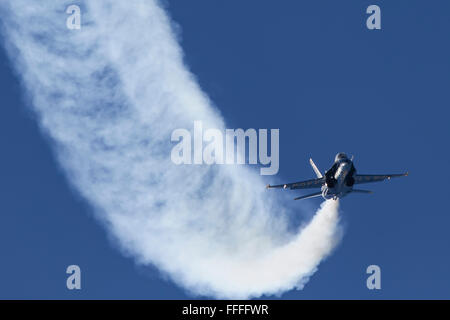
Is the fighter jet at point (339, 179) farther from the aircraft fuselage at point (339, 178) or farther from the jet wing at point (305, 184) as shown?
the jet wing at point (305, 184)

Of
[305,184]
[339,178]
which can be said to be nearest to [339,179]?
[339,178]

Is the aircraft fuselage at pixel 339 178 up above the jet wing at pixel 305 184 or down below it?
below

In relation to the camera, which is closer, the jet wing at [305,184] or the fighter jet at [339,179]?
the fighter jet at [339,179]

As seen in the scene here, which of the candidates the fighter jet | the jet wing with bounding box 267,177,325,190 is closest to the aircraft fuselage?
the fighter jet

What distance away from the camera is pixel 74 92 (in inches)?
7584

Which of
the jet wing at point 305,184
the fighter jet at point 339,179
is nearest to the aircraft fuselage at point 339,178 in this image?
the fighter jet at point 339,179

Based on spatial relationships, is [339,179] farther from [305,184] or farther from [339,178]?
[305,184]

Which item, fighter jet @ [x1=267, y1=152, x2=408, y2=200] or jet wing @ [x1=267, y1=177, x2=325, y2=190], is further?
jet wing @ [x1=267, y1=177, x2=325, y2=190]

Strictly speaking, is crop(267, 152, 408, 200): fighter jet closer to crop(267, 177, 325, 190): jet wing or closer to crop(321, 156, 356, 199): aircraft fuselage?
crop(321, 156, 356, 199): aircraft fuselage

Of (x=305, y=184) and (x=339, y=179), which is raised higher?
(x=305, y=184)
